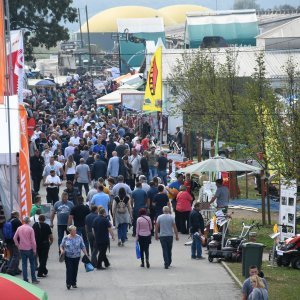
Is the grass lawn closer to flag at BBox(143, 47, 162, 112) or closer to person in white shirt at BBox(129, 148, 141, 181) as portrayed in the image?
person in white shirt at BBox(129, 148, 141, 181)

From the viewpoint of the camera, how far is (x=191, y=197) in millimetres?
28781

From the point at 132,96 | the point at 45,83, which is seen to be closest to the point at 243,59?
the point at 132,96

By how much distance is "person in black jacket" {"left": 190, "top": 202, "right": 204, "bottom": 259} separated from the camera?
24.8 metres

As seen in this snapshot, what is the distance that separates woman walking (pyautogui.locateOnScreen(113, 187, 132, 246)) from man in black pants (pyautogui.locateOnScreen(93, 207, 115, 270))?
8.86 ft

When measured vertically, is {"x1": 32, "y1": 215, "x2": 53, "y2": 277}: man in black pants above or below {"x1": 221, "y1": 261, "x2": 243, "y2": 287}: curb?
above

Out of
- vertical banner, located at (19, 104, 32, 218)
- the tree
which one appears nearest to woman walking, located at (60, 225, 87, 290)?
vertical banner, located at (19, 104, 32, 218)

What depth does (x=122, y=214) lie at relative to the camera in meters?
26.7

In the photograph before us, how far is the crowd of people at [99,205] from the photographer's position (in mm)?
22938

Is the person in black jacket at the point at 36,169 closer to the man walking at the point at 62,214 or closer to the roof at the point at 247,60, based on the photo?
the man walking at the point at 62,214

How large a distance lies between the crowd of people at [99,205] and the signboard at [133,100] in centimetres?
1201

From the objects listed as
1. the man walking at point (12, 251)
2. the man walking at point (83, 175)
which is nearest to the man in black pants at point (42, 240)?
the man walking at point (12, 251)

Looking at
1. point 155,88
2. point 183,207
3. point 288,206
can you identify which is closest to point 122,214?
point 183,207

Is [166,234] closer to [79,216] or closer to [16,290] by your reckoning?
[79,216]

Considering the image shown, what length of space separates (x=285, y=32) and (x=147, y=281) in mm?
58481
